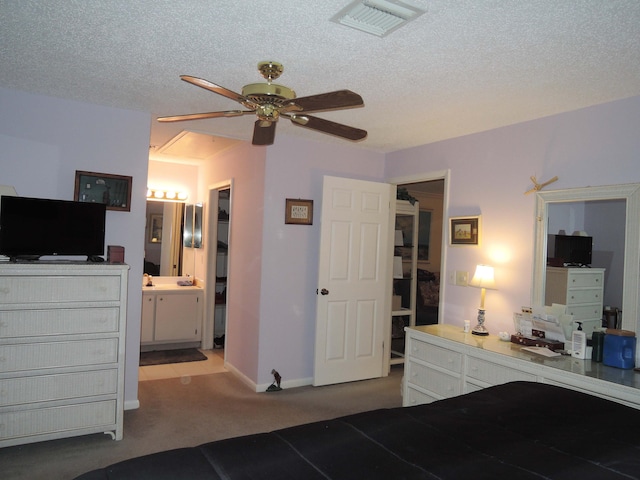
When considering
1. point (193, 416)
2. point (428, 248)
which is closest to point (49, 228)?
point (193, 416)

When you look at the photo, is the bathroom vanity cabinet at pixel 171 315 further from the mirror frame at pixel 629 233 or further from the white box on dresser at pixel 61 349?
the mirror frame at pixel 629 233

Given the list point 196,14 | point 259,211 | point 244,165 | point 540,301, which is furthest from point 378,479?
point 244,165

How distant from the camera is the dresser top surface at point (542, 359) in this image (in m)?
2.44

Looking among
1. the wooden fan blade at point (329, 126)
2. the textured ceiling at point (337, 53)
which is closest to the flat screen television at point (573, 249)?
the textured ceiling at point (337, 53)

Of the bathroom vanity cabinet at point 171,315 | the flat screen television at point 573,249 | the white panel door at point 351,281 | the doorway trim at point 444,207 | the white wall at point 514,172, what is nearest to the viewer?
the white wall at point 514,172

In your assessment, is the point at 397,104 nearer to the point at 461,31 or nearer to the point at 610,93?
the point at 461,31

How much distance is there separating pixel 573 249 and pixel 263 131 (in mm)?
2287

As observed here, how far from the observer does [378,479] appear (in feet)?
4.20

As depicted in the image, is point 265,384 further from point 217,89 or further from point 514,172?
point 217,89

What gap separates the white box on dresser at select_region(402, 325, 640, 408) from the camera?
7.93ft

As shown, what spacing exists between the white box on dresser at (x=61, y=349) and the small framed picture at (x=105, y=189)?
65 centimetres

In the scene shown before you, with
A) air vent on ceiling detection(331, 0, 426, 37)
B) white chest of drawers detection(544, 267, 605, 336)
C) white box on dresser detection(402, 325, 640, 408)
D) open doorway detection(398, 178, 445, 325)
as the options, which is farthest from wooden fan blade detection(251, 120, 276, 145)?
open doorway detection(398, 178, 445, 325)

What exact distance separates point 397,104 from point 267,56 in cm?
112

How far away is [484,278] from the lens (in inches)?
137
